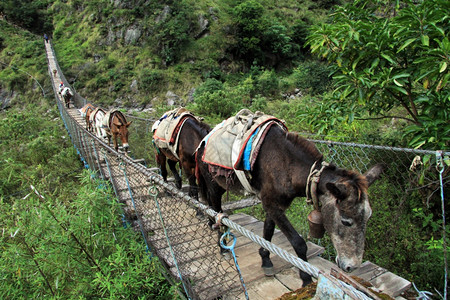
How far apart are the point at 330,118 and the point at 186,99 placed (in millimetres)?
15696

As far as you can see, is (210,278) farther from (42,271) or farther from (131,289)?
(42,271)

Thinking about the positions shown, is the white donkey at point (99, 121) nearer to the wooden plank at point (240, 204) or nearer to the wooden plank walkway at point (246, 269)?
the wooden plank at point (240, 204)

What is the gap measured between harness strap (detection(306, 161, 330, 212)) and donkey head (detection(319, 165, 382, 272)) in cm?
12

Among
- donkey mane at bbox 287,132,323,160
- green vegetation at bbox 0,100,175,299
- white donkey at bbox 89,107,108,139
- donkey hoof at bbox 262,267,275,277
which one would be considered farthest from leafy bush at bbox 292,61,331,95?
green vegetation at bbox 0,100,175,299

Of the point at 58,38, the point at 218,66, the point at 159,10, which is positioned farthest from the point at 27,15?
the point at 218,66

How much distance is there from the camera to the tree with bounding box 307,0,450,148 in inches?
87.7

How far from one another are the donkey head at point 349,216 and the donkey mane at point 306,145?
0.36 meters

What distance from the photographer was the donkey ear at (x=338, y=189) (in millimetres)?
1694

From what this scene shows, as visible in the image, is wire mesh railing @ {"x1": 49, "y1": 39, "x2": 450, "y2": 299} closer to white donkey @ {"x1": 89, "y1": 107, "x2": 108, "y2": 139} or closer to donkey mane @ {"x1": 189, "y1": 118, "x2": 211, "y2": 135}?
donkey mane @ {"x1": 189, "y1": 118, "x2": 211, "y2": 135}

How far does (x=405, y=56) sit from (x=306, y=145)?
Result: 1511 millimetres

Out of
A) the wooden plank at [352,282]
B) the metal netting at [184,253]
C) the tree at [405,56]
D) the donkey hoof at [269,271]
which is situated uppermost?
the tree at [405,56]

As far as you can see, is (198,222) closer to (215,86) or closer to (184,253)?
(184,253)

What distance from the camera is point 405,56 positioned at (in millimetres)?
2701

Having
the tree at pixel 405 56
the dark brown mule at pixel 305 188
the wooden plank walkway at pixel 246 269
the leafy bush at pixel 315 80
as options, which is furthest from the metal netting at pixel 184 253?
the leafy bush at pixel 315 80
